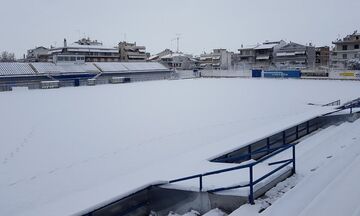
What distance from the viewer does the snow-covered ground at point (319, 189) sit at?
419 cm

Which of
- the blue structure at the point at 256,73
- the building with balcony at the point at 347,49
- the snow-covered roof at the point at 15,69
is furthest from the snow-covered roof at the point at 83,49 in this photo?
the building with balcony at the point at 347,49

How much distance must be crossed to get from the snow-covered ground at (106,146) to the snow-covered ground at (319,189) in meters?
1.52

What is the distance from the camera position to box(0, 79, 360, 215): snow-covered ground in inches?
230

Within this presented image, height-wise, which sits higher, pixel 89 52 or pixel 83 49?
pixel 83 49

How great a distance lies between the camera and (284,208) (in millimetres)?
4316

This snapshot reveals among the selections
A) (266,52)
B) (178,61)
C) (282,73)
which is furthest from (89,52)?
(282,73)

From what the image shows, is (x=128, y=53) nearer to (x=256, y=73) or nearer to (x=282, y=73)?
(x=256, y=73)

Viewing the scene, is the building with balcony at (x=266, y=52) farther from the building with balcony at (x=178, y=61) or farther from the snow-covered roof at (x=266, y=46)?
the building with balcony at (x=178, y=61)

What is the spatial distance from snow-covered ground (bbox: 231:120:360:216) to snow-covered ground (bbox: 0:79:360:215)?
4.98 feet

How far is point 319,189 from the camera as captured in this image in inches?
193

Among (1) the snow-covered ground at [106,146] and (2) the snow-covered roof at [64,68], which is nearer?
(1) the snow-covered ground at [106,146]

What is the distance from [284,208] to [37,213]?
130 inches

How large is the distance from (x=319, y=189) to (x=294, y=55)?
62135 millimetres

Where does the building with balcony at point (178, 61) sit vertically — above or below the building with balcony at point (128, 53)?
below
